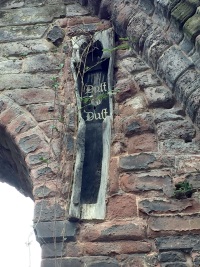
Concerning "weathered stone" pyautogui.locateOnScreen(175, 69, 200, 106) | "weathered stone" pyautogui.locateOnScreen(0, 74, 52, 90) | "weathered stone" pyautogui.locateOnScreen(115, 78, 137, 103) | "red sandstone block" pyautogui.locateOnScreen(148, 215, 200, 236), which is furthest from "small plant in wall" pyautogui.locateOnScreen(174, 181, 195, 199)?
A: "weathered stone" pyautogui.locateOnScreen(0, 74, 52, 90)

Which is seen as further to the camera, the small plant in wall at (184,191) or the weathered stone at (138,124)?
the weathered stone at (138,124)

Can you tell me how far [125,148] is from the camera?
3346mm

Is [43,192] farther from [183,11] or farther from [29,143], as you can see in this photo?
[183,11]

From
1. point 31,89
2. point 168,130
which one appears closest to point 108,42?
point 31,89

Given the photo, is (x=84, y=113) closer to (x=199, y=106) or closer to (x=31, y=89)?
(x=31, y=89)

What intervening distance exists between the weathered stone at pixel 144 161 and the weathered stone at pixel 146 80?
0.63 metres

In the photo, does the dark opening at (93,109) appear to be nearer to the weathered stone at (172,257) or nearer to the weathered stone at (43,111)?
the weathered stone at (43,111)

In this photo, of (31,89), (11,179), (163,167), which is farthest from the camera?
(11,179)

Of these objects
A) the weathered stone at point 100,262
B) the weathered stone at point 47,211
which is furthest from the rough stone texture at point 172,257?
the weathered stone at point 47,211

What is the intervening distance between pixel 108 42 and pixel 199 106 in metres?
1.18

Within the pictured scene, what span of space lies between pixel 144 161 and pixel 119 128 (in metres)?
0.37

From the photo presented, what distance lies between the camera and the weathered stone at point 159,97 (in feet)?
11.5

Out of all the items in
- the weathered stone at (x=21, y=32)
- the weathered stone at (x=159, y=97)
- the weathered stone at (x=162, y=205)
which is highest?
the weathered stone at (x=21, y=32)

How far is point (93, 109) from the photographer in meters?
3.63
